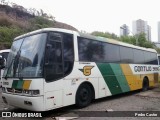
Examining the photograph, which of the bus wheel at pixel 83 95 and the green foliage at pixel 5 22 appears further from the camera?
the green foliage at pixel 5 22

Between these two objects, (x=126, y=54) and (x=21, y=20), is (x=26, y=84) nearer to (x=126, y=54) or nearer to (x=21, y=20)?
(x=126, y=54)

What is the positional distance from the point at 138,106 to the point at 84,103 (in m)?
2.25

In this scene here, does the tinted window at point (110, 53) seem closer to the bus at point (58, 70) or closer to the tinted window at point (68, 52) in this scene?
the bus at point (58, 70)

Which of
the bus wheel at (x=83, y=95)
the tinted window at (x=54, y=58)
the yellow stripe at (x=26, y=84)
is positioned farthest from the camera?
the bus wheel at (x=83, y=95)

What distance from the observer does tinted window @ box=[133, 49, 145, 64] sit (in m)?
14.1

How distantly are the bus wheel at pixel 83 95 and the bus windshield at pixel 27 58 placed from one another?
7.27 ft

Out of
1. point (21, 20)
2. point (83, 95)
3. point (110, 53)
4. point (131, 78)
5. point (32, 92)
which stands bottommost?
point (83, 95)

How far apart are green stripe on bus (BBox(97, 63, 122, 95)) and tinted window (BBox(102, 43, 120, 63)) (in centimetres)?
37

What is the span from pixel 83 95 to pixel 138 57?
6.30m

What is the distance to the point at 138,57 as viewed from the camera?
14523 mm

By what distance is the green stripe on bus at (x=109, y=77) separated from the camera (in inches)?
424

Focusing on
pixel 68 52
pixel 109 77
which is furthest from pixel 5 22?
pixel 68 52

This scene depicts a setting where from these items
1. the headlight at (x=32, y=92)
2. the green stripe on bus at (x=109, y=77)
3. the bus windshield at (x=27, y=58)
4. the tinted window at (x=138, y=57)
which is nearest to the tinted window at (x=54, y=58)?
the bus windshield at (x=27, y=58)

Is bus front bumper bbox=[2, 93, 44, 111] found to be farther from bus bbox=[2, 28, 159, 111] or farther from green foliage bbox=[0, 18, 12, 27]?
green foliage bbox=[0, 18, 12, 27]
